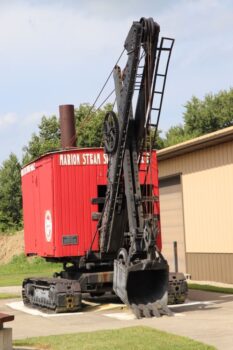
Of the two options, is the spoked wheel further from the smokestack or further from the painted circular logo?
the smokestack

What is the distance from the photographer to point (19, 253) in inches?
1633

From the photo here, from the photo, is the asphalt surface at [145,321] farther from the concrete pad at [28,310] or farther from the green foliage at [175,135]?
the green foliage at [175,135]

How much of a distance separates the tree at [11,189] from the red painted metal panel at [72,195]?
→ 44.1 m

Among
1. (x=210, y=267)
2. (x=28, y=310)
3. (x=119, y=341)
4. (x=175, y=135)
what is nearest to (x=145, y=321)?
(x=119, y=341)

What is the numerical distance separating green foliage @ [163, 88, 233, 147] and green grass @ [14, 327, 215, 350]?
4790 cm

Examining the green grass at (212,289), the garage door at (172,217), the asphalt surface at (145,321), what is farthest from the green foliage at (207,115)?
the asphalt surface at (145,321)

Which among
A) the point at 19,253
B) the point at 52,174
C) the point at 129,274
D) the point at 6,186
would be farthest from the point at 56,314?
the point at 6,186

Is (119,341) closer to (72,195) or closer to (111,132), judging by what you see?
(111,132)

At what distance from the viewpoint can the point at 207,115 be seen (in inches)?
2318

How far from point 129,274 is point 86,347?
368 centimetres

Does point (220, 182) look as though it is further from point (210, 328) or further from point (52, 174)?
point (210, 328)

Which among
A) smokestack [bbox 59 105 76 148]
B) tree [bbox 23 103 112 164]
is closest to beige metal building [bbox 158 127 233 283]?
smokestack [bbox 59 105 76 148]

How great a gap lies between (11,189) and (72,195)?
48.0m

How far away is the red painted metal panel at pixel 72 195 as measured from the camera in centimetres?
1491
